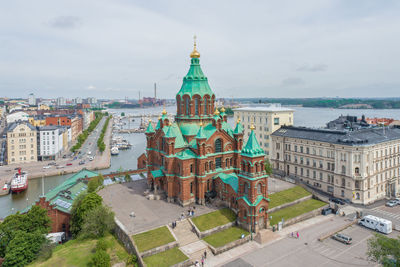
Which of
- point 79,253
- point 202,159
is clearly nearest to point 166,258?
point 79,253

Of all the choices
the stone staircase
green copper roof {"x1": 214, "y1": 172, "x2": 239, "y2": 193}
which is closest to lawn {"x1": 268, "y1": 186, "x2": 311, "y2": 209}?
green copper roof {"x1": 214, "y1": 172, "x2": 239, "y2": 193}

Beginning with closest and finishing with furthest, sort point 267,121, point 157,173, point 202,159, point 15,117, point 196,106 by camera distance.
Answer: point 202,159
point 157,173
point 196,106
point 267,121
point 15,117

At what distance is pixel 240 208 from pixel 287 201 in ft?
37.0

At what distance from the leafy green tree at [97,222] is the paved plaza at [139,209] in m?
2.08

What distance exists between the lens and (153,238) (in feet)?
106

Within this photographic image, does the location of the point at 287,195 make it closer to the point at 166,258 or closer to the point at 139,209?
the point at 139,209

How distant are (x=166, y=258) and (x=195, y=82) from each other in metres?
26.8

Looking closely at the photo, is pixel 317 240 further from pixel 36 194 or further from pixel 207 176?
pixel 36 194

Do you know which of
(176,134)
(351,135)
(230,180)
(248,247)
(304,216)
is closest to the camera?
(248,247)

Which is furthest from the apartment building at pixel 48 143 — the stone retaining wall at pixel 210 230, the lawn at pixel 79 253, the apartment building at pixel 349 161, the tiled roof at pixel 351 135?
the tiled roof at pixel 351 135

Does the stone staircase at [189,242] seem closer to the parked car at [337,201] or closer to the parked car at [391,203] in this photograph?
the parked car at [337,201]

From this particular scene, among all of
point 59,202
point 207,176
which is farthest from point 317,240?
point 59,202

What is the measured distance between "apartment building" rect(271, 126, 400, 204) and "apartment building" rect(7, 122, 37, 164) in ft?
249

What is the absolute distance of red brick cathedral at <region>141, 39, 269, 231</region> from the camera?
35.7 m
